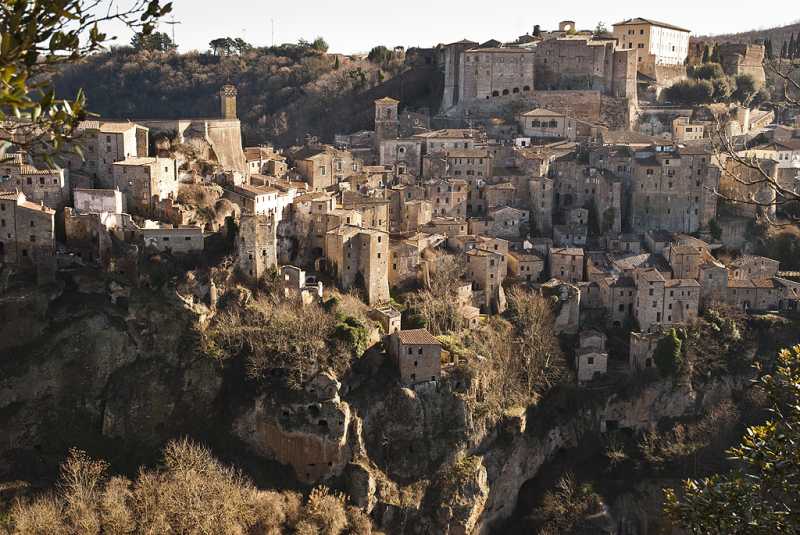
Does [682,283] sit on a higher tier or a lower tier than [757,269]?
lower

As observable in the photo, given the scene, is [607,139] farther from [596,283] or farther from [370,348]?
[370,348]

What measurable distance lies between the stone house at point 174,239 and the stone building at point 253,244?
59.3 inches

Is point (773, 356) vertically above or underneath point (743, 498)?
underneath

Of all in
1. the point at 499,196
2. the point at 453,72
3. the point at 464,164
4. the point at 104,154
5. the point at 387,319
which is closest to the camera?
the point at 387,319

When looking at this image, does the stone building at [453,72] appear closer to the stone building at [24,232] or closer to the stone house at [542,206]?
the stone house at [542,206]

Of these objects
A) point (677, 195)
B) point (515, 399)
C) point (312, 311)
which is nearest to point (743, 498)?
point (312, 311)

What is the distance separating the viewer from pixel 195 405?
3089 centimetres

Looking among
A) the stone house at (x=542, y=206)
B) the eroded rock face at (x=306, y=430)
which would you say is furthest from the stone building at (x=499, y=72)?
the eroded rock face at (x=306, y=430)

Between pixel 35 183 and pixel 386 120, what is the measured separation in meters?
23.6

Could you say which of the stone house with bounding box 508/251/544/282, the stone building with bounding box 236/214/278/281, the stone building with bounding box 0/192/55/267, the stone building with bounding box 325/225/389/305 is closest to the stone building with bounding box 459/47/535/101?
the stone house with bounding box 508/251/544/282

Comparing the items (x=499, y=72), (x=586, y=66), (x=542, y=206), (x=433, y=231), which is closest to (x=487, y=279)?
(x=433, y=231)

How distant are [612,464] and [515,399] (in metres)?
4.32

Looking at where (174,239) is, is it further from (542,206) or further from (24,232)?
(542,206)

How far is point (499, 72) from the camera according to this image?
55688 millimetres
